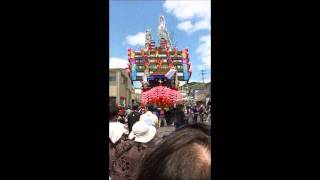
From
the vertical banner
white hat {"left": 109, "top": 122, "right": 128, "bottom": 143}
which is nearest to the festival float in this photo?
the vertical banner

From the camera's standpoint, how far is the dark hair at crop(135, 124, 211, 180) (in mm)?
851

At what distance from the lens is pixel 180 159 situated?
0.86 m

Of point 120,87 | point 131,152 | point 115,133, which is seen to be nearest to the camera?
point 131,152

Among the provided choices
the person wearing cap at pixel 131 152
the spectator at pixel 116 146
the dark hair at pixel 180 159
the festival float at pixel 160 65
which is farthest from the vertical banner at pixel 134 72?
the dark hair at pixel 180 159

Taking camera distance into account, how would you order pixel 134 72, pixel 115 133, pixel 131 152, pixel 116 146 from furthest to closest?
pixel 134 72 → pixel 115 133 → pixel 116 146 → pixel 131 152

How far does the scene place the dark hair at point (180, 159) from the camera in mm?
851

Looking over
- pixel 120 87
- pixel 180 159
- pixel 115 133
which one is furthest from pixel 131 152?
pixel 120 87

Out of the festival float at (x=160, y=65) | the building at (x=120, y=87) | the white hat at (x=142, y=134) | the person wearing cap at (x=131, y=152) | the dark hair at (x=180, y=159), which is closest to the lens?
the dark hair at (x=180, y=159)

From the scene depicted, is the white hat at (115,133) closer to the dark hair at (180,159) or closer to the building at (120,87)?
the dark hair at (180,159)

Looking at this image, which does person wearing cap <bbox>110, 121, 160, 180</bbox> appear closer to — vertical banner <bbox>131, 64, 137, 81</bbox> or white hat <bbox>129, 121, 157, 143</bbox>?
white hat <bbox>129, 121, 157, 143</bbox>

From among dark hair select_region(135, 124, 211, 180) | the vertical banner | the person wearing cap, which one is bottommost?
the person wearing cap

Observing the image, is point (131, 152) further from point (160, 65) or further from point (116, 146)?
point (160, 65)
